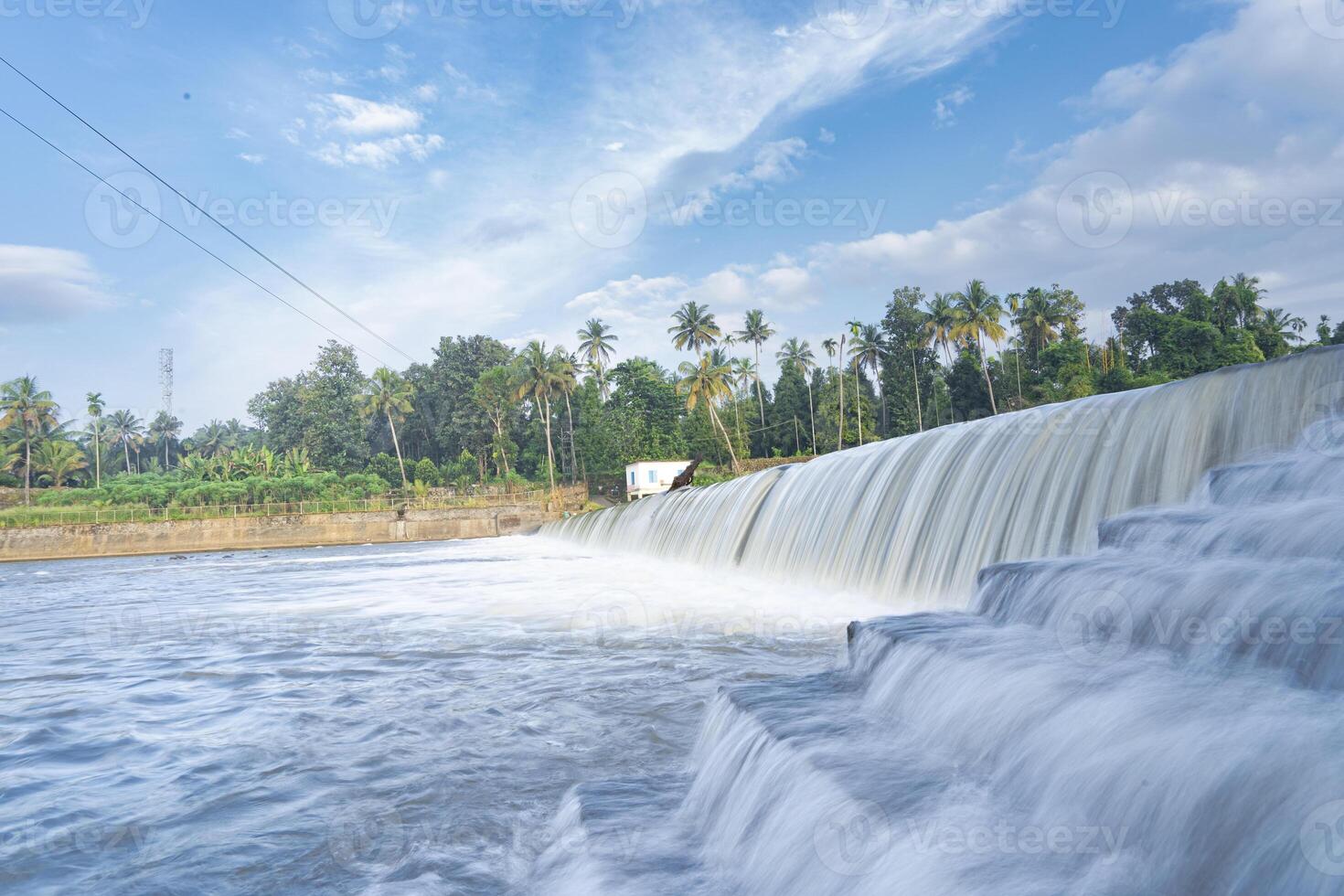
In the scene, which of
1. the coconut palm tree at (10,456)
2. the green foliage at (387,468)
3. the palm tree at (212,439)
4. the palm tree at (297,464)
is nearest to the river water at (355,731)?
the palm tree at (297,464)

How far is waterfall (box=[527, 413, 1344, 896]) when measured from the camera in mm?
1771

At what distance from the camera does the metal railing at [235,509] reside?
37812 millimetres

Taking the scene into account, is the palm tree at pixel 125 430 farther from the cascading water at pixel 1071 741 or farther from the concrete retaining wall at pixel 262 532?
the cascading water at pixel 1071 741

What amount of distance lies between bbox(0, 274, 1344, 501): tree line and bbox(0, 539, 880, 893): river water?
1462 inches

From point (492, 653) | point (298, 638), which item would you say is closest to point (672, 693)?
point (492, 653)

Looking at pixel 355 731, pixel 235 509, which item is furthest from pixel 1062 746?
pixel 235 509

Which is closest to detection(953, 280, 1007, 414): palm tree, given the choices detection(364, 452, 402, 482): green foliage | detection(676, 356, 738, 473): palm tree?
detection(676, 356, 738, 473): palm tree

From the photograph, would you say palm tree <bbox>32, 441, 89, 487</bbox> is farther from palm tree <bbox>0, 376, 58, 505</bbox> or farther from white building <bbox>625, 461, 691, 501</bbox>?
white building <bbox>625, 461, 691, 501</bbox>

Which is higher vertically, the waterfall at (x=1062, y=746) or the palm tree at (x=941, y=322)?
the palm tree at (x=941, y=322)

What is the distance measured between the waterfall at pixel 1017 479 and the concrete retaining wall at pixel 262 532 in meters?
32.1

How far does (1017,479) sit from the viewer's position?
23.2 feet

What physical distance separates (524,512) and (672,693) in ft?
128

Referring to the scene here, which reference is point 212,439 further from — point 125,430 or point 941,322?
point 941,322

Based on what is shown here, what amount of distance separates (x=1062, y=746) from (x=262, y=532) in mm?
42896
